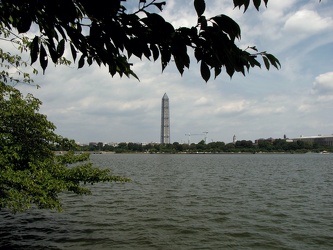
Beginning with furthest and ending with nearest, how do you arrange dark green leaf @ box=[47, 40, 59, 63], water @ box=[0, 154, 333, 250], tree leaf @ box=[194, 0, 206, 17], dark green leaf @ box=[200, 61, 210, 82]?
1. water @ box=[0, 154, 333, 250]
2. dark green leaf @ box=[47, 40, 59, 63]
3. dark green leaf @ box=[200, 61, 210, 82]
4. tree leaf @ box=[194, 0, 206, 17]

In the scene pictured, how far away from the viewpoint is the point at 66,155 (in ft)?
43.6

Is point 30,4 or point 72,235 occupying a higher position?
point 30,4

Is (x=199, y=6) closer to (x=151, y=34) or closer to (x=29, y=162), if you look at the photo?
(x=151, y=34)

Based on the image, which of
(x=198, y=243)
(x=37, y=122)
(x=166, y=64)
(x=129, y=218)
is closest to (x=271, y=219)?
(x=198, y=243)

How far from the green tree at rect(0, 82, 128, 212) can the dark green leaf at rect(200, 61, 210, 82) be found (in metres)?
9.72

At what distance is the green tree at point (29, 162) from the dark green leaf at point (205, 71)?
972cm

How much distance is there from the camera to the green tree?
10641mm

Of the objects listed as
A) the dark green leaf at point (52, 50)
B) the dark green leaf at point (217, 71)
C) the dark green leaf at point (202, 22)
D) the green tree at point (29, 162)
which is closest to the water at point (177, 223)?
the green tree at point (29, 162)

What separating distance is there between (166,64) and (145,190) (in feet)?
91.8

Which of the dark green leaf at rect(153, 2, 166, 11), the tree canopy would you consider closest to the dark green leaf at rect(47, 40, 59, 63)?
the tree canopy

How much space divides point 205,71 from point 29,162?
10414mm

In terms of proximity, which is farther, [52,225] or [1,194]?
[52,225]

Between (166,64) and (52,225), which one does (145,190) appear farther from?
(166,64)

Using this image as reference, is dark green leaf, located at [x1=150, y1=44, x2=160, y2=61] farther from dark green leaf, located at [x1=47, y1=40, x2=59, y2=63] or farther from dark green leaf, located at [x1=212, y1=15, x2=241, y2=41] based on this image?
dark green leaf, located at [x1=47, y1=40, x2=59, y2=63]
